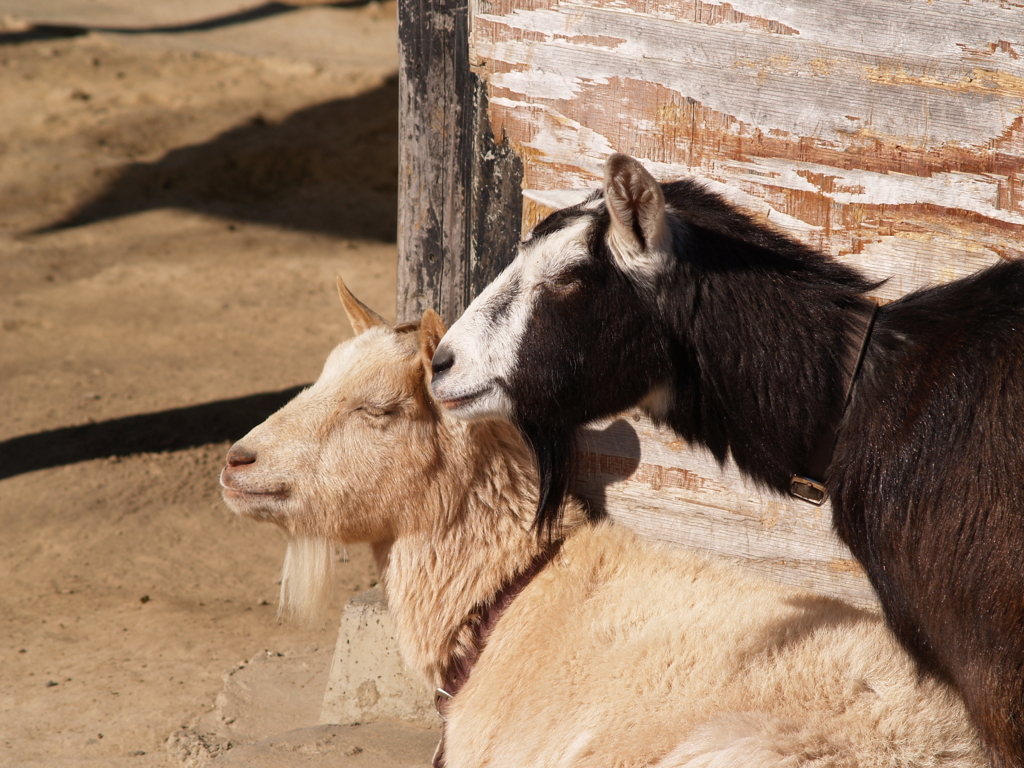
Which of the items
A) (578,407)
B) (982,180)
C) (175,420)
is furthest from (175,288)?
(982,180)

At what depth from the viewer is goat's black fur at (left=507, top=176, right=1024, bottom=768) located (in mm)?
2098

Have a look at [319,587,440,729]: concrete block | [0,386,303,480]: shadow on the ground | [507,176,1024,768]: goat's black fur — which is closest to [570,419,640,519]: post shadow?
[507,176,1024,768]: goat's black fur

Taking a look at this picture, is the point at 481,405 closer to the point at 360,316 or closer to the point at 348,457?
the point at 348,457

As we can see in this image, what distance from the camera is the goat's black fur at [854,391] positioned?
2098 millimetres

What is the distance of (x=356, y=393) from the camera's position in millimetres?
2705

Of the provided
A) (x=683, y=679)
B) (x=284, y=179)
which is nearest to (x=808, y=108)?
(x=683, y=679)

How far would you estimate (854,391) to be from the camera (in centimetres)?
230

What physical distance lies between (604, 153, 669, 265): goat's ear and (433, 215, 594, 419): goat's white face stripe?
11 cm

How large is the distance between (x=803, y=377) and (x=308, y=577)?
157 centimetres

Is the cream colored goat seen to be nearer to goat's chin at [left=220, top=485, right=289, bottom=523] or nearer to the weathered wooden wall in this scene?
goat's chin at [left=220, top=485, right=289, bottom=523]

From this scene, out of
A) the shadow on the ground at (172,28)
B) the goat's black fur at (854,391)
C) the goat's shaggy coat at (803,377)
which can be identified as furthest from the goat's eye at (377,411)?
the shadow on the ground at (172,28)

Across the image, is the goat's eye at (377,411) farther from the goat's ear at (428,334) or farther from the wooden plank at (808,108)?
the wooden plank at (808,108)

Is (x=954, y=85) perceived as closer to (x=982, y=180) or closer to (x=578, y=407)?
(x=982, y=180)

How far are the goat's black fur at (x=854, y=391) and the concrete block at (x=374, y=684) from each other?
4.22 ft
